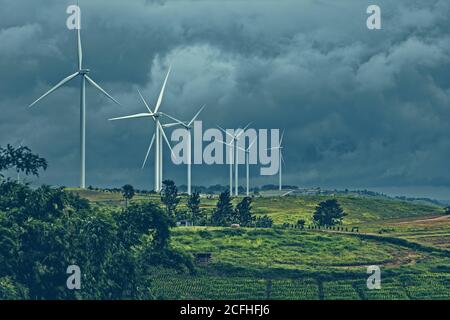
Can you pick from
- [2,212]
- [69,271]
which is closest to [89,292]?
[69,271]

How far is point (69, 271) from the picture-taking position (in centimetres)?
18312

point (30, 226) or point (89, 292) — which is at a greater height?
point (30, 226)
